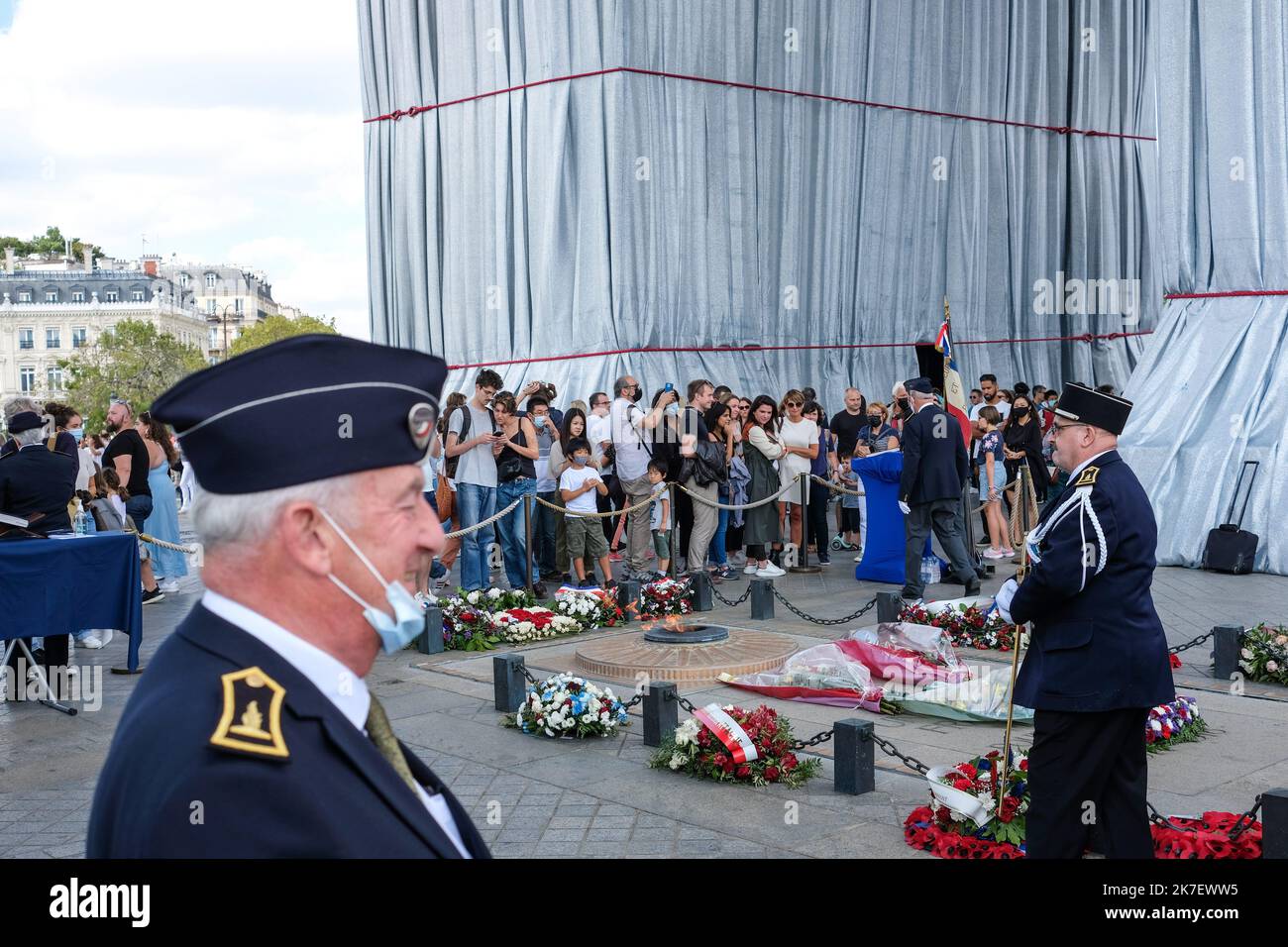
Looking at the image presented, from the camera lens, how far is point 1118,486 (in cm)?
456

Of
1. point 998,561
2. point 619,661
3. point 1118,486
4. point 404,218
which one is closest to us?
point 1118,486

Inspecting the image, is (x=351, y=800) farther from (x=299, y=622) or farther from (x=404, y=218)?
(x=404, y=218)

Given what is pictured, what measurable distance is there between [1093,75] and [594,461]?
16.6 metres

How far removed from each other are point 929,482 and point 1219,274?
5240 millimetres

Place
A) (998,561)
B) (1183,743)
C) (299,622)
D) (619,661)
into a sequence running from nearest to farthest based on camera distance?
(299,622) → (1183,743) → (619,661) → (998,561)

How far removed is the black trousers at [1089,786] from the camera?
4.36 meters

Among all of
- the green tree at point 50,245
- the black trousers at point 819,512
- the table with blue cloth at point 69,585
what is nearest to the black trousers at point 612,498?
the black trousers at point 819,512

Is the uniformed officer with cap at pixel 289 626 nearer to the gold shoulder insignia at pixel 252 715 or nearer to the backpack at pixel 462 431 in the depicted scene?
the gold shoulder insignia at pixel 252 715

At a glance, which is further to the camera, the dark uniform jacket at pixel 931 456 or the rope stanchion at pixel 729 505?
the rope stanchion at pixel 729 505

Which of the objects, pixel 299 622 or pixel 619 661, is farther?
pixel 619 661

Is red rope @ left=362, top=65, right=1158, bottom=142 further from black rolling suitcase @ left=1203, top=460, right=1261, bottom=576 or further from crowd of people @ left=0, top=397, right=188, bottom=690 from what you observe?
crowd of people @ left=0, top=397, right=188, bottom=690

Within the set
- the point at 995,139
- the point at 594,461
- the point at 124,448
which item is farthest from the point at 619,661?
the point at 995,139

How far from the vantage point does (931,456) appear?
1114 cm
